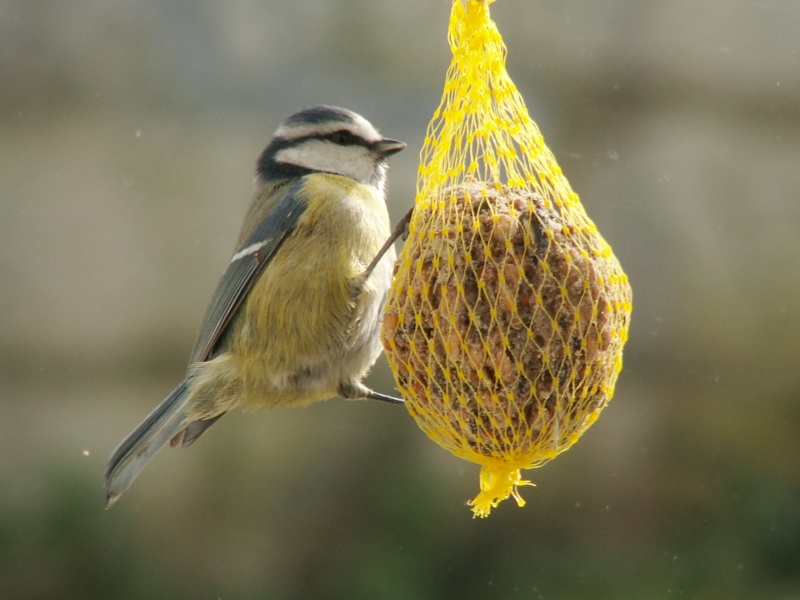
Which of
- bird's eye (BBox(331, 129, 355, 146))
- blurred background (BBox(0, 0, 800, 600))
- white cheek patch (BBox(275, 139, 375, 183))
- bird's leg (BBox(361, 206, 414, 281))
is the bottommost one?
blurred background (BBox(0, 0, 800, 600))

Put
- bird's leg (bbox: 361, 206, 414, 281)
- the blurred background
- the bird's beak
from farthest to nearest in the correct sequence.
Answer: the blurred background
the bird's beak
bird's leg (bbox: 361, 206, 414, 281)

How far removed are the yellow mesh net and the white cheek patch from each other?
329 millimetres

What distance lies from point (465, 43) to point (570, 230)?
1.14 ft

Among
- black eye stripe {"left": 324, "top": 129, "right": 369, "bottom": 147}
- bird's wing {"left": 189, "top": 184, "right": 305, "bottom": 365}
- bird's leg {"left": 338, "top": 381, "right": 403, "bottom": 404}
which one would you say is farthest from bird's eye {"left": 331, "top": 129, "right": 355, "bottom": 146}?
bird's leg {"left": 338, "top": 381, "right": 403, "bottom": 404}

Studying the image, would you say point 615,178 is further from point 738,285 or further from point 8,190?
point 8,190

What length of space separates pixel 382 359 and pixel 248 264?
1.72m

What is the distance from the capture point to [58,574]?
10.8 ft

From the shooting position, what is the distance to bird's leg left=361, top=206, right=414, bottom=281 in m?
1.56

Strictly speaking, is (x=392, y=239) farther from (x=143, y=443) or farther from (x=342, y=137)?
(x=143, y=443)

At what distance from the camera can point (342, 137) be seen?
71.0 inches

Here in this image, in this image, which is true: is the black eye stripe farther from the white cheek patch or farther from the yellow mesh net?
the yellow mesh net

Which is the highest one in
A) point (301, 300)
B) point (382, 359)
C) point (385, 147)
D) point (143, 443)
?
point (385, 147)

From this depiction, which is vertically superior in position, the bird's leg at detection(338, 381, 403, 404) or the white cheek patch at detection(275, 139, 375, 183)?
the white cheek patch at detection(275, 139, 375, 183)

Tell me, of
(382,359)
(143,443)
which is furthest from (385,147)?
(382,359)
